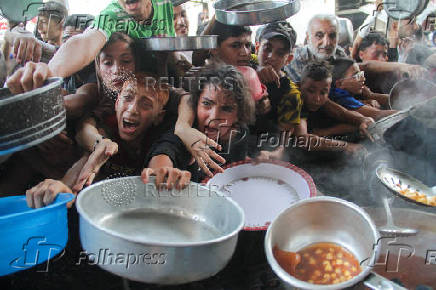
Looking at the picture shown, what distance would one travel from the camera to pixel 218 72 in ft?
7.80

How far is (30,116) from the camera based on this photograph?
1.89 m

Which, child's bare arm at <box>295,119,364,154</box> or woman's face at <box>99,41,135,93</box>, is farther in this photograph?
child's bare arm at <box>295,119,364,154</box>

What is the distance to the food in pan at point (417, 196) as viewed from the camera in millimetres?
2537

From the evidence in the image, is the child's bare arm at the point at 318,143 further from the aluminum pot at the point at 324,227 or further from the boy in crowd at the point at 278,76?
the aluminum pot at the point at 324,227

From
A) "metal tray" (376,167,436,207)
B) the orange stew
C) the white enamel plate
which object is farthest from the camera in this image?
"metal tray" (376,167,436,207)

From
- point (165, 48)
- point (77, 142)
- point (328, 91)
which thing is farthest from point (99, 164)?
point (328, 91)

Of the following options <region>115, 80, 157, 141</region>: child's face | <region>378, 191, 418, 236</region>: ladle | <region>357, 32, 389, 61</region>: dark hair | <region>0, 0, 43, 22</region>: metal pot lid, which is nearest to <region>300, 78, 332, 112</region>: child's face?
<region>357, 32, 389, 61</region>: dark hair

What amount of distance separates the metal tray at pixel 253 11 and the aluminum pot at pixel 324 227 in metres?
1.18

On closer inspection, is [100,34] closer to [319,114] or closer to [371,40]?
[319,114]

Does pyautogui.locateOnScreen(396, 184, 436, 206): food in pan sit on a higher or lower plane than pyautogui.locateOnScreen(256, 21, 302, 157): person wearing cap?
lower

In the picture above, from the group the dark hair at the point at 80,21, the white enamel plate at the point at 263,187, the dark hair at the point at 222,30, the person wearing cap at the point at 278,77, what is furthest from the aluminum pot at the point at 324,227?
the dark hair at the point at 80,21

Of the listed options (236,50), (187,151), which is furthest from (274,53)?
(187,151)

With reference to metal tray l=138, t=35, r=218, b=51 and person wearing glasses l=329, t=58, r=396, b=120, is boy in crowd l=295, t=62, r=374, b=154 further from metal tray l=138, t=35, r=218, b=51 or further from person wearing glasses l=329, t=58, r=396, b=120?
metal tray l=138, t=35, r=218, b=51

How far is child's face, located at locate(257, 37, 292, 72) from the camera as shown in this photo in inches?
99.5
